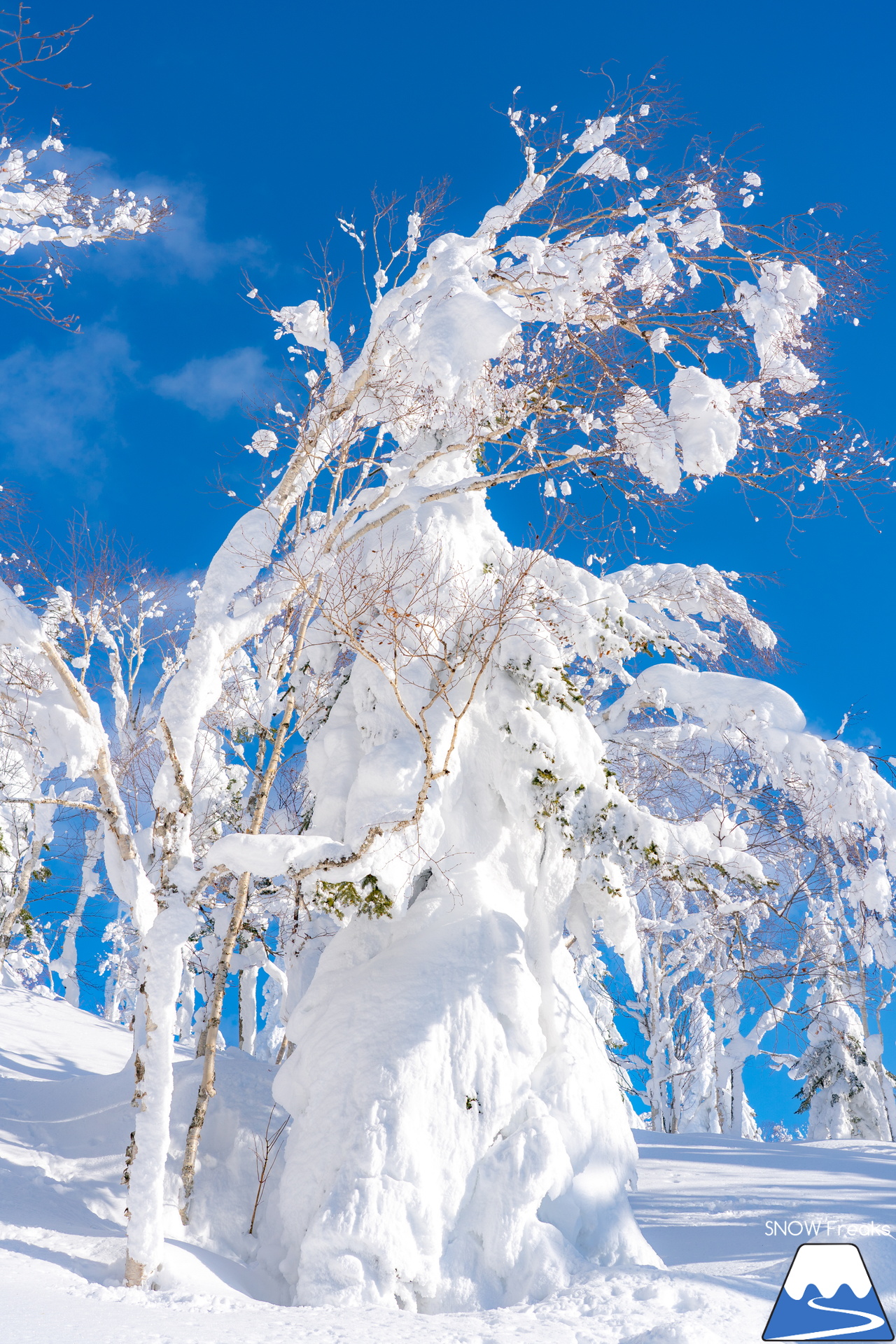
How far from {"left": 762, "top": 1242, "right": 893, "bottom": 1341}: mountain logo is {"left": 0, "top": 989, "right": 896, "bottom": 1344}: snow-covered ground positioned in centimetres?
25

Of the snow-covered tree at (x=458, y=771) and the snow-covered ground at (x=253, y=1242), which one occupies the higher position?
the snow-covered tree at (x=458, y=771)

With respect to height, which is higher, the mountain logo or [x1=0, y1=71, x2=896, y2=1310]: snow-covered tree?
[x1=0, y1=71, x2=896, y2=1310]: snow-covered tree

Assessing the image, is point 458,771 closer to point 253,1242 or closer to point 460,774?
point 460,774

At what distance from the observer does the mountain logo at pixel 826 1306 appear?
15.3ft

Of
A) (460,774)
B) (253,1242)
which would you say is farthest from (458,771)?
(253,1242)

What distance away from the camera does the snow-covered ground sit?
14.2 feet

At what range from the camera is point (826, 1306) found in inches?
196

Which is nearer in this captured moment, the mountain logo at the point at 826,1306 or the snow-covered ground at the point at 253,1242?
the snow-covered ground at the point at 253,1242

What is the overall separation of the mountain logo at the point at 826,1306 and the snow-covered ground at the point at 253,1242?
0.25 m

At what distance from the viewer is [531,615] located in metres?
7.62

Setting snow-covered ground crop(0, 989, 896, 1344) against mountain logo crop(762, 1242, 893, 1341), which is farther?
mountain logo crop(762, 1242, 893, 1341)

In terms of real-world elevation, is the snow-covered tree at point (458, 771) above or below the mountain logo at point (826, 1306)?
above

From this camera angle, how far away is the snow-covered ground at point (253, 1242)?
434cm

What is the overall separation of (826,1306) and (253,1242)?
4.71 m
